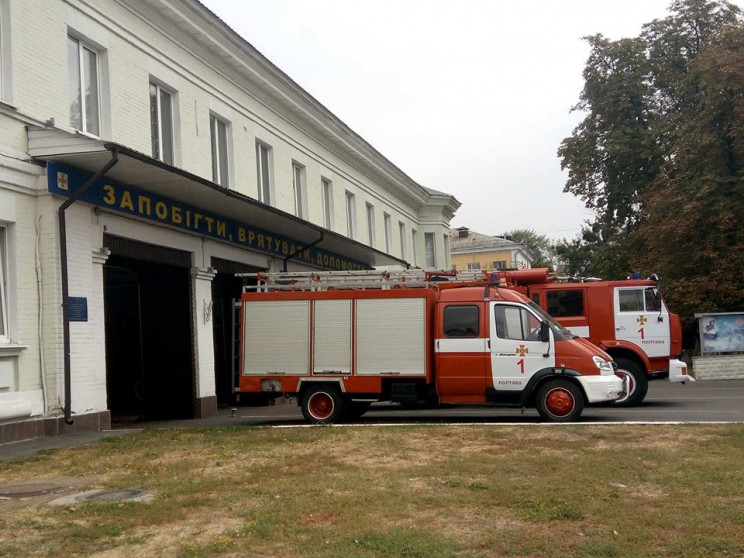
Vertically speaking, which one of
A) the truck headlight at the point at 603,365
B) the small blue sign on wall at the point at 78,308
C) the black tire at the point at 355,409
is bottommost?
the black tire at the point at 355,409

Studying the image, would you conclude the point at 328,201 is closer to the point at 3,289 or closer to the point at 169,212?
the point at 169,212

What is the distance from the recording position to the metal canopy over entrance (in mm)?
12117

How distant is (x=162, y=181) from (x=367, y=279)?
13.0ft

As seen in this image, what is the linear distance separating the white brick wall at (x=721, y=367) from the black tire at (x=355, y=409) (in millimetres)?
14435

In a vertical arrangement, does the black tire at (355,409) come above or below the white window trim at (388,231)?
below

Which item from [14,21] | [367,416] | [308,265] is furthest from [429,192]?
[14,21]

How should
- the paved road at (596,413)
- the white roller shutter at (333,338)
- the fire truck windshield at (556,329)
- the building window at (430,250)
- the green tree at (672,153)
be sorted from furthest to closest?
the building window at (430,250) → the green tree at (672,153) → the white roller shutter at (333,338) → the paved road at (596,413) → the fire truck windshield at (556,329)

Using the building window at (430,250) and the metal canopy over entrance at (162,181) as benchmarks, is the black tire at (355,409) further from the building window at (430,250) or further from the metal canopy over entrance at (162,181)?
the building window at (430,250)

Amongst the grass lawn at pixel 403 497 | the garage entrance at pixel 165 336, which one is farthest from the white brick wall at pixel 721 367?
the garage entrance at pixel 165 336

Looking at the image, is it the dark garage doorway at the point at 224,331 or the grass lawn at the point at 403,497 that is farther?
the dark garage doorway at the point at 224,331

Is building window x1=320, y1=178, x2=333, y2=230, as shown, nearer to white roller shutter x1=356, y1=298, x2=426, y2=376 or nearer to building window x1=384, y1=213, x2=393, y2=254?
building window x1=384, y1=213, x2=393, y2=254

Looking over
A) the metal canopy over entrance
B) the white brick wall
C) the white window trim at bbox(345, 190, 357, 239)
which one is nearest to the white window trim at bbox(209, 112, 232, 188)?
the metal canopy over entrance

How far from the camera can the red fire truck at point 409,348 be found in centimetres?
1340

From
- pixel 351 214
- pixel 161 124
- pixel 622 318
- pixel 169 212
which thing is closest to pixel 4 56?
pixel 169 212
